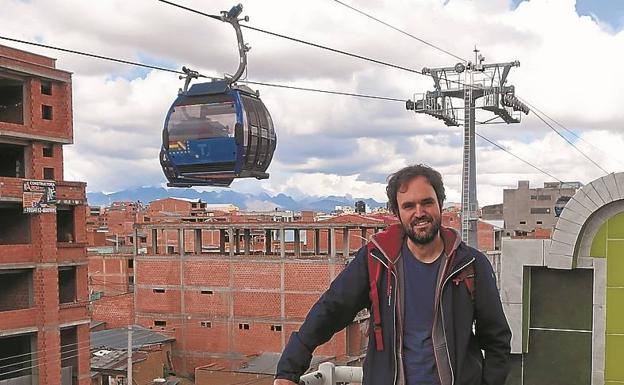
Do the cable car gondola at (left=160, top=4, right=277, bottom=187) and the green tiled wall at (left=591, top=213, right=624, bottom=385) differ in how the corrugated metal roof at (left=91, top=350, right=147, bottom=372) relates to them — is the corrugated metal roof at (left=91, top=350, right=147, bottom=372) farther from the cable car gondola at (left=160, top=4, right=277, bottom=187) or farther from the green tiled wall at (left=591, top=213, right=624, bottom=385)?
the green tiled wall at (left=591, top=213, right=624, bottom=385)

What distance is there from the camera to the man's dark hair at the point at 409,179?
2205mm

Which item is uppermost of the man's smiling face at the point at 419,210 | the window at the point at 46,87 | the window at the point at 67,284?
the window at the point at 46,87

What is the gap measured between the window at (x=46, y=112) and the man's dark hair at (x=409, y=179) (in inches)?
877

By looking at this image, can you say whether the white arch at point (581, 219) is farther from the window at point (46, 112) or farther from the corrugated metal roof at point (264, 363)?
the window at point (46, 112)

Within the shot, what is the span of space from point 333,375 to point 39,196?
66.0ft

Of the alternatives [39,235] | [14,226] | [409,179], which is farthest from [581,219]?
[14,226]

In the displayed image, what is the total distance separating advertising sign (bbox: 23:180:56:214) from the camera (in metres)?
20.9

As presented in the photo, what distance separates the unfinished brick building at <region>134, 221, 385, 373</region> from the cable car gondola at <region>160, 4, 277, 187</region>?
18.5 meters

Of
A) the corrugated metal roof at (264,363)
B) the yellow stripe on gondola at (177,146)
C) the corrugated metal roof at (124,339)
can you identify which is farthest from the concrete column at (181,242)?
the yellow stripe on gondola at (177,146)

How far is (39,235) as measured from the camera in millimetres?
21531

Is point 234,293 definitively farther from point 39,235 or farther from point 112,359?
point 39,235

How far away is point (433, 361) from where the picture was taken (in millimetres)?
2125

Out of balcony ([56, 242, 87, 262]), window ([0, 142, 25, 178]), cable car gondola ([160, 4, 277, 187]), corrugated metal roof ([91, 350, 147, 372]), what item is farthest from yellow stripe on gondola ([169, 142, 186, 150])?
corrugated metal roof ([91, 350, 147, 372])

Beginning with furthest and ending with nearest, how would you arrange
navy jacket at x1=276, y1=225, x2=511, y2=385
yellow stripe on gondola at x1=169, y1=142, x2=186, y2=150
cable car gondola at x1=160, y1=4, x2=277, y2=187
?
yellow stripe on gondola at x1=169, y1=142, x2=186, y2=150 → cable car gondola at x1=160, y1=4, x2=277, y2=187 → navy jacket at x1=276, y1=225, x2=511, y2=385
